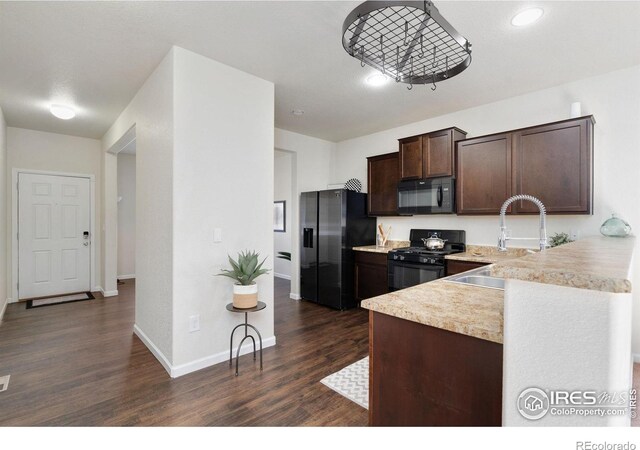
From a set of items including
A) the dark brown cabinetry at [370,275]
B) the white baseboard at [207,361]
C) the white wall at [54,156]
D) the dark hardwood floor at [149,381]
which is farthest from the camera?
the white wall at [54,156]

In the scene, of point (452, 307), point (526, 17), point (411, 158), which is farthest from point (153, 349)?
point (526, 17)

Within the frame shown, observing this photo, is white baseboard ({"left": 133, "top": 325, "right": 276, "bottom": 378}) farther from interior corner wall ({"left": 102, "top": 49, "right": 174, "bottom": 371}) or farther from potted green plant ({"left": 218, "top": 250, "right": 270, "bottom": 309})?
potted green plant ({"left": 218, "top": 250, "right": 270, "bottom": 309})

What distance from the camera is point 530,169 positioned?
2.99m

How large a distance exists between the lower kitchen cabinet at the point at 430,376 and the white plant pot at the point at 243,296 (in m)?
1.42

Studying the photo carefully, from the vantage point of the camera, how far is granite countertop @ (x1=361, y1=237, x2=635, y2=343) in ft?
2.44

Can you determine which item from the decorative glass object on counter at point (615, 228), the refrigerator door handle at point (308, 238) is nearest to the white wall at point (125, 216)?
the refrigerator door handle at point (308, 238)

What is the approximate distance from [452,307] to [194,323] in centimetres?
207

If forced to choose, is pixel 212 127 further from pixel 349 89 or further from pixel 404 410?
pixel 404 410

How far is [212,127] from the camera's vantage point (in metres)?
2.61

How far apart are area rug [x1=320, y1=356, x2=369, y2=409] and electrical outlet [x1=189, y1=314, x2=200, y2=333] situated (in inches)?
43.4

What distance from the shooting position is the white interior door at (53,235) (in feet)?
15.2

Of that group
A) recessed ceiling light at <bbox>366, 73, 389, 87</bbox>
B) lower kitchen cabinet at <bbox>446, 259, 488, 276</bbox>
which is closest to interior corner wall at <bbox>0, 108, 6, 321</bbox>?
recessed ceiling light at <bbox>366, 73, 389, 87</bbox>

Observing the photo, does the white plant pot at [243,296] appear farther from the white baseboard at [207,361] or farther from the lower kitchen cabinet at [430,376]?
the lower kitchen cabinet at [430,376]
